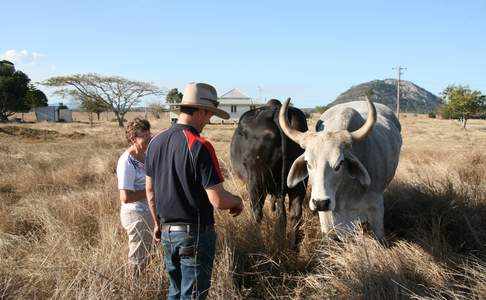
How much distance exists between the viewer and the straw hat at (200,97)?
2.88 metres

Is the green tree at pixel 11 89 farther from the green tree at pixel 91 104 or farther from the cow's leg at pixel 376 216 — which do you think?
the cow's leg at pixel 376 216

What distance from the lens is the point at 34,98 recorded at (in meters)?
54.2

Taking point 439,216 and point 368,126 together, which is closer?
point 368,126

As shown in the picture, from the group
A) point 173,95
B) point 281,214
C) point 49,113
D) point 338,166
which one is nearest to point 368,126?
point 338,166

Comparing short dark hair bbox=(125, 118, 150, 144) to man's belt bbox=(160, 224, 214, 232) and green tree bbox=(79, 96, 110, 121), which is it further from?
green tree bbox=(79, 96, 110, 121)

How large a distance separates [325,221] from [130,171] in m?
2.20

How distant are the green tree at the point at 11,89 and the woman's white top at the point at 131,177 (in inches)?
1932

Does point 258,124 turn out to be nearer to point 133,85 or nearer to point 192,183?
point 192,183

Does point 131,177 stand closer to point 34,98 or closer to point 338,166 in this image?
point 338,166

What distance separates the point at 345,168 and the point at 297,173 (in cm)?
53

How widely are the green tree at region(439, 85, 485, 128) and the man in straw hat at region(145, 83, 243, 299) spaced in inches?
1830

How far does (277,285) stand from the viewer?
4.04 meters

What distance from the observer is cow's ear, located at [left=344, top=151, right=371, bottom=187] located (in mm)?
4238

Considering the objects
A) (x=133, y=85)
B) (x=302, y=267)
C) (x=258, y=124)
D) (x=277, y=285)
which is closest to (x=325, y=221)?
(x=302, y=267)
